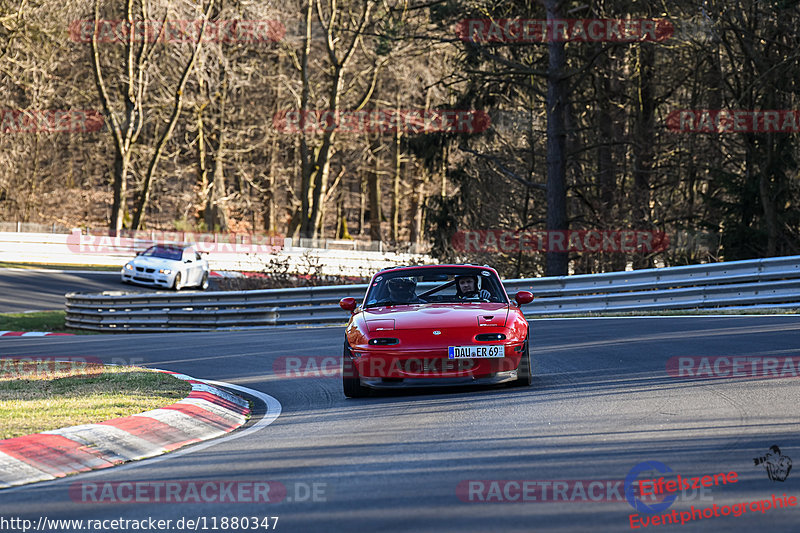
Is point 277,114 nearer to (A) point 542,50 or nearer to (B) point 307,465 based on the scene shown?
(A) point 542,50

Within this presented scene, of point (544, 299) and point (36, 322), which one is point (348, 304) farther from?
point (36, 322)

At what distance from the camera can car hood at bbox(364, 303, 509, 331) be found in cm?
956

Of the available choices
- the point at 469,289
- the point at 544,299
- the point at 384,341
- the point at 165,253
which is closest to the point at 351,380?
the point at 384,341

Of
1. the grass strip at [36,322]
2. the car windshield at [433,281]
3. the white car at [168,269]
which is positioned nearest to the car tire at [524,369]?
the car windshield at [433,281]

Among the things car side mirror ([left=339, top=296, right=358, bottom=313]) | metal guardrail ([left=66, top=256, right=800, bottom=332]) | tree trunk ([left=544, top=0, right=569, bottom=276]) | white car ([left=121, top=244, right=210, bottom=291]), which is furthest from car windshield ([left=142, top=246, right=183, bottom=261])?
car side mirror ([left=339, top=296, right=358, bottom=313])

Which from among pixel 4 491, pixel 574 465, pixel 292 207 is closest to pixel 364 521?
pixel 574 465

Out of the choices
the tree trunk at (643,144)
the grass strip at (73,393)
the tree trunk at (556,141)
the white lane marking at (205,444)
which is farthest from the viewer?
the tree trunk at (643,144)

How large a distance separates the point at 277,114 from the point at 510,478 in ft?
155

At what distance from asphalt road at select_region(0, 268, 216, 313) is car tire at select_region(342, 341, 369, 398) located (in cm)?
1990

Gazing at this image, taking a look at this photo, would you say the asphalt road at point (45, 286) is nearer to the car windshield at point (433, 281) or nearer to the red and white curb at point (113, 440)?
the car windshield at point (433, 281)

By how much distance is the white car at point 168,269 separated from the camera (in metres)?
32.8

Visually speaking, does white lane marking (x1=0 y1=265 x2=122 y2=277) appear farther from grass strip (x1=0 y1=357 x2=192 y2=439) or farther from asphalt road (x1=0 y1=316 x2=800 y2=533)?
asphalt road (x1=0 y1=316 x2=800 y2=533)

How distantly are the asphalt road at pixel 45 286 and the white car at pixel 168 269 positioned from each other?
451mm

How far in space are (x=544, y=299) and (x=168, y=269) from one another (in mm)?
16363
